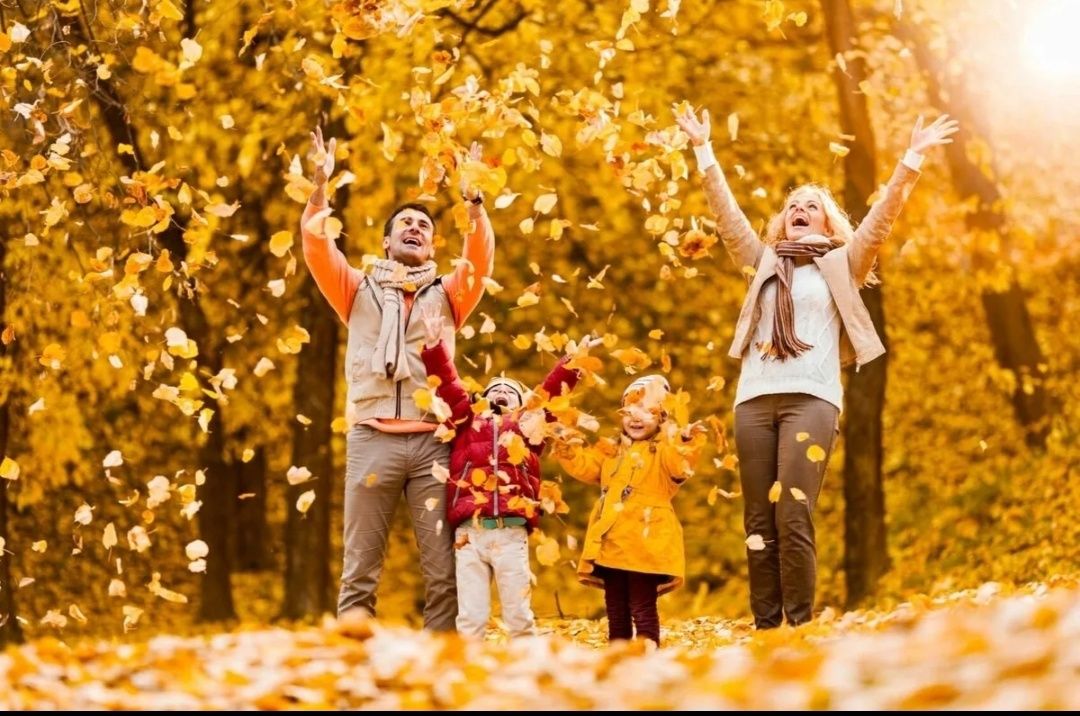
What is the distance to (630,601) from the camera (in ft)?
23.1

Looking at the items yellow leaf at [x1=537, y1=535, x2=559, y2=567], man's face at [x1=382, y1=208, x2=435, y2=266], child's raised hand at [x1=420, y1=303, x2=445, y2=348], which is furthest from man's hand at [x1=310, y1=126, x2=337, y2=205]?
yellow leaf at [x1=537, y1=535, x2=559, y2=567]

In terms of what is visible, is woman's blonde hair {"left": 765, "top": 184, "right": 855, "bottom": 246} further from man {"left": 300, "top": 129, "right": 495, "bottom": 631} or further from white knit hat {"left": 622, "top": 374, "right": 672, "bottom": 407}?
man {"left": 300, "top": 129, "right": 495, "bottom": 631}

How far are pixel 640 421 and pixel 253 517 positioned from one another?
8594mm

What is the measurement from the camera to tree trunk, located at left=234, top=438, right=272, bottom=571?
46.4 feet

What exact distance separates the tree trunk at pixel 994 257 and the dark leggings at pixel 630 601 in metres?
7.08

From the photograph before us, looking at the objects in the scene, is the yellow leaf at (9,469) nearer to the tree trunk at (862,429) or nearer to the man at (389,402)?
the man at (389,402)

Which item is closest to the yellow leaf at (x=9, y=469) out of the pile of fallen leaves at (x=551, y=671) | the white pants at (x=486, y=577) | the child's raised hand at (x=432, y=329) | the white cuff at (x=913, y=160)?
the child's raised hand at (x=432, y=329)

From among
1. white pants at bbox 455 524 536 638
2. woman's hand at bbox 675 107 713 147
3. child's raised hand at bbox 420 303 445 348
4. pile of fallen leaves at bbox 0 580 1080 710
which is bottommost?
pile of fallen leaves at bbox 0 580 1080 710

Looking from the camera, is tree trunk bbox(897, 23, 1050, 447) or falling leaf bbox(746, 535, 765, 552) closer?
falling leaf bbox(746, 535, 765, 552)

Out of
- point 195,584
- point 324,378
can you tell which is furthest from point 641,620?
point 195,584

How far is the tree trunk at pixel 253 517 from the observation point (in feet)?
46.4

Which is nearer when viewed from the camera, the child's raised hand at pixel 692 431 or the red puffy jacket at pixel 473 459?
the red puffy jacket at pixel 473 459

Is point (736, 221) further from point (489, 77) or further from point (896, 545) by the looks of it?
point (896, 545)

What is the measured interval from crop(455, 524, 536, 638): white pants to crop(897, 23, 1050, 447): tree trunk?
25.5 feet
